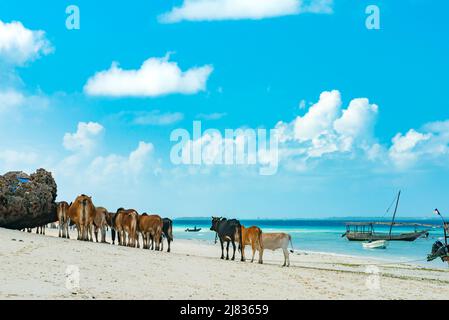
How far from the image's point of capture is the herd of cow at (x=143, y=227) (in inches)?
963

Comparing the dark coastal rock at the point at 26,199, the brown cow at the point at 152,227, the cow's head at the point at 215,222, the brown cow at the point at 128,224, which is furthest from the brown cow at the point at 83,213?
the cow's head at the point at 215,222

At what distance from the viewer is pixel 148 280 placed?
14688 millimetres

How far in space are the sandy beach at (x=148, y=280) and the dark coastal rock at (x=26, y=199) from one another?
6.64 meters

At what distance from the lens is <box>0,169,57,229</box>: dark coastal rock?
2762cm

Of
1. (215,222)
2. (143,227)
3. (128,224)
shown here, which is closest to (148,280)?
(128,224)

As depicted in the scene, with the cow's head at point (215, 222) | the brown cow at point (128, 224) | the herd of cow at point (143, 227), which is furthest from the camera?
the cow's head at point (215, 222)

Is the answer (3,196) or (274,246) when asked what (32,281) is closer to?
(274,246)

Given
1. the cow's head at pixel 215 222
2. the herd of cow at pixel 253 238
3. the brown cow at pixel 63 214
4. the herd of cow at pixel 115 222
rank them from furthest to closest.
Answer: the brown cow at pixel 63 214 < the cow's head at pixel 215 222 < the herd of cow at pixel 115 222 < the herd of cow at pixel 253 238

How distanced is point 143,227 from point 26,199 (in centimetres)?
601

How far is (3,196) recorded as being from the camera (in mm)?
27406

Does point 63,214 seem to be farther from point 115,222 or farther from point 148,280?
point 148,280

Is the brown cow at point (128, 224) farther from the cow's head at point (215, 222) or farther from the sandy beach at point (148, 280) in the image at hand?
the sandy beach at point (148, 280)
